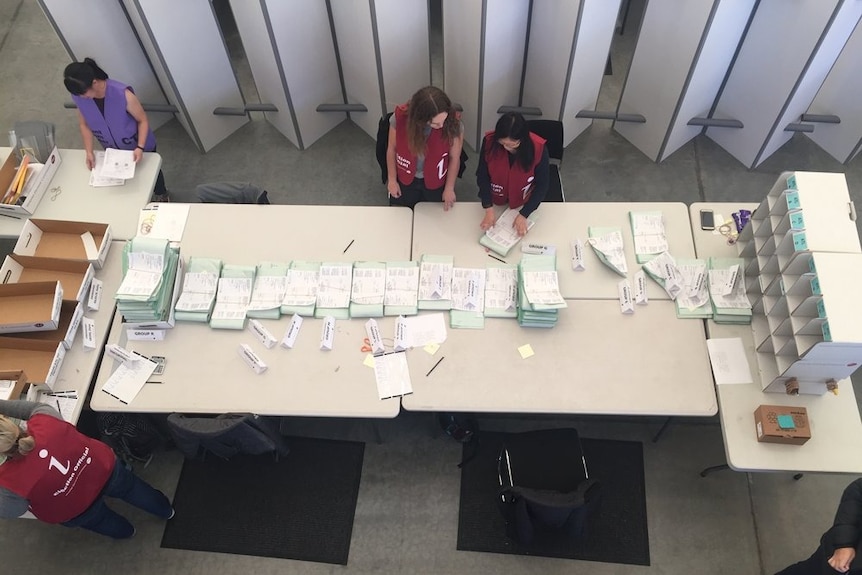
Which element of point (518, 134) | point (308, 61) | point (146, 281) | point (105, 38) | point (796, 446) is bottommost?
point (796, 446)

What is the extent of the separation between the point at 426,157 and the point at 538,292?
921mm

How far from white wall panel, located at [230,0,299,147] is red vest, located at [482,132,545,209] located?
1736mm

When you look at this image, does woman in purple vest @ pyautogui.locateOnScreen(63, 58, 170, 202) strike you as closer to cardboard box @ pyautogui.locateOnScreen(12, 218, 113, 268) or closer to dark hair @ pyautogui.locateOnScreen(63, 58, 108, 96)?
dark hair @ pyautogui.locateOnScreen(63, 58, 108, 96)

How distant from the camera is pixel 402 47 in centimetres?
399

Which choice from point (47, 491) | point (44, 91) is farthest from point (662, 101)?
point (44, 91)

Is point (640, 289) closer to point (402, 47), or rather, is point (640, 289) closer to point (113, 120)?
point (402, 47)

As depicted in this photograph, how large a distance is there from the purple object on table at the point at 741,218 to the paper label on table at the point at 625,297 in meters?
0.71

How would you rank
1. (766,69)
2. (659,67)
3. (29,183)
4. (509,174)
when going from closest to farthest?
1. (509,174)
2. (29,183)
3. (766,69)
4. (659,67)

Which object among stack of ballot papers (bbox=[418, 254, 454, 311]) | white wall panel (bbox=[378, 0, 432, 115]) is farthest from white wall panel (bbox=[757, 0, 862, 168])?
stack of ballot papers (bbox=[418, 254, 454, 311])

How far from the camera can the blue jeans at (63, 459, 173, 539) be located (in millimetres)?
2848

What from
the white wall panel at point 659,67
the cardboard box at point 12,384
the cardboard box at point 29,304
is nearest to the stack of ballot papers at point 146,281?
the cardboard box at point 29,304

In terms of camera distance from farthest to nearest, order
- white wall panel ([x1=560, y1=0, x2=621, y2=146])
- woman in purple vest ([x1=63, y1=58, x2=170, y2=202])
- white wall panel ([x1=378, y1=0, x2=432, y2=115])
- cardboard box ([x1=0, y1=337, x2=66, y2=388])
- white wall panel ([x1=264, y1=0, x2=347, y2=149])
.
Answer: white wall panel ([x1=264, y1=0, x2=347, y2=149])
white wall panel ([x1=378, y1=0, x2=432, y2=115])
white wall panel ([x1=560, y1=0, x2=621, y2=146])
woman in purple vest ([x1=63, y1=58, x2=170, y2=202])
cardboard box ([x1=0, y1=337, x2=66, y2=388])

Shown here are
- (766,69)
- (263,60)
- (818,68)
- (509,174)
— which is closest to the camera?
(509,174)

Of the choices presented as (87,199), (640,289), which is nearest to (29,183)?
(87,199)
